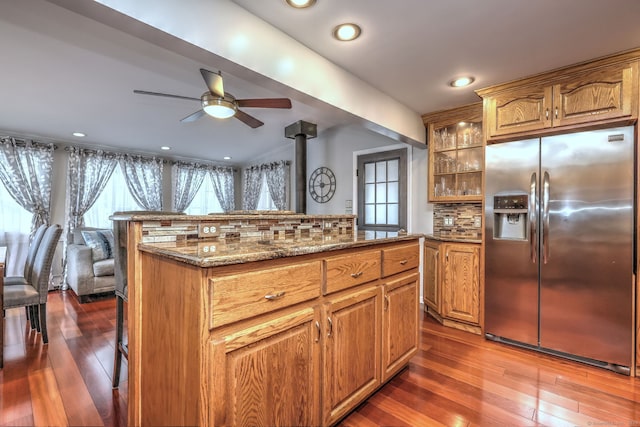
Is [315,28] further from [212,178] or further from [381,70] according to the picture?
[212,178]

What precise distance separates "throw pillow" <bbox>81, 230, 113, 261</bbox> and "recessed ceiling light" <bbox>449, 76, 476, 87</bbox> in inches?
180

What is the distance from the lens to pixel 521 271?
8.29ft

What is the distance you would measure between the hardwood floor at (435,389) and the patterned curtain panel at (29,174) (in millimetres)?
2276

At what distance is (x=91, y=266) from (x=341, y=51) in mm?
3942

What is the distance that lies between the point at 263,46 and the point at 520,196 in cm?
233

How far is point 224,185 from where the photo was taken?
6.47 metres

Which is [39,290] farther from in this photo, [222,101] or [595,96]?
[595,96]

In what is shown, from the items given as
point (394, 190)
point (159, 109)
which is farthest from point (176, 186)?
point (394, 190)

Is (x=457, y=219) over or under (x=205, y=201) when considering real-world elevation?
under

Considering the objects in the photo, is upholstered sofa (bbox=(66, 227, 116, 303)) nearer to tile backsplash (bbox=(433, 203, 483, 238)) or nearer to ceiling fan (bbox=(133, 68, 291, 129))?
ceiling fan (bbox=(133, 68, 291, 129))

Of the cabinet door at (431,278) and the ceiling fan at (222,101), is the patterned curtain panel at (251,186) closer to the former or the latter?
the ceiling fan at (222,101)

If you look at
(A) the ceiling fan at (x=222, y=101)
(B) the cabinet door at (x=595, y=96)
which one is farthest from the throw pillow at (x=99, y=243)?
(B) the cabinet door at (x=595, y=96)

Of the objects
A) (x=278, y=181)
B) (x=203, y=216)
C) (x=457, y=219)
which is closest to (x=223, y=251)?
(x=203, y=216)

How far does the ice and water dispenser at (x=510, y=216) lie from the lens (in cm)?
254
